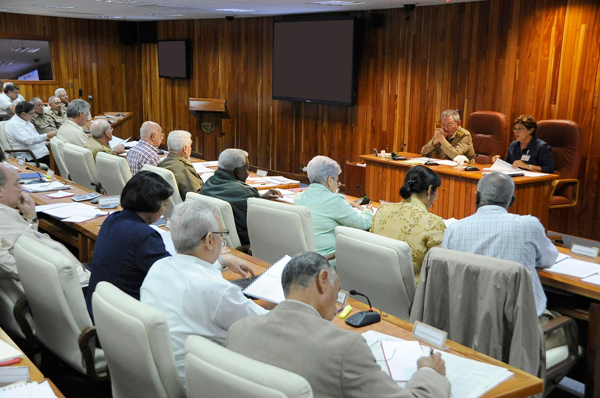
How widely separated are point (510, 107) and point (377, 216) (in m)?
4.06

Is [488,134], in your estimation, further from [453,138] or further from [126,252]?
[126,252]

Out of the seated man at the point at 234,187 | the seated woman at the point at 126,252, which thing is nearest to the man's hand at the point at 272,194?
the seated man at the point at 234,187

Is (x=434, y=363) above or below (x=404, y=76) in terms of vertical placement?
below

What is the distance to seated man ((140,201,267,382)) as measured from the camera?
6.98 feet

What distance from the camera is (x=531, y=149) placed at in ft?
20.0

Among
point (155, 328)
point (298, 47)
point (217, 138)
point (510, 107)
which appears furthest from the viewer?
point (217, 138)

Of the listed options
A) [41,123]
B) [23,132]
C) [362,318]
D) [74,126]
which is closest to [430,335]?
[362,318]

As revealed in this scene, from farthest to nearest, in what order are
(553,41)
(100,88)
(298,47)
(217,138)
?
(100,88), (217,138), (298,47), (553,41)

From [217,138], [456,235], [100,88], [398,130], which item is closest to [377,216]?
[456,235]

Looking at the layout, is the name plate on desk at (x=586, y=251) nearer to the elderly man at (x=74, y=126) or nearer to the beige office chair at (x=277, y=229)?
the beige office chair at (x=277, y=229)

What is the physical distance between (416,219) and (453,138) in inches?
146

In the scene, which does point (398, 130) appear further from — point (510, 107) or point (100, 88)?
point (100, 88)

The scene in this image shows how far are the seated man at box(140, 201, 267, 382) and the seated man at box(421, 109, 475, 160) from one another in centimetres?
480

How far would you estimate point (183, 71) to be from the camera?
1191 centimetres
